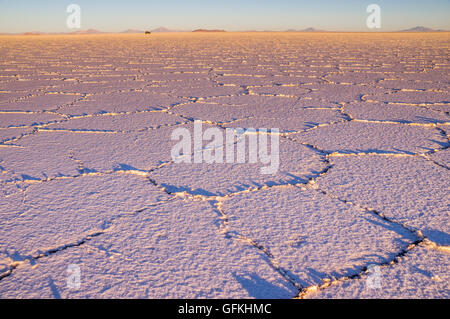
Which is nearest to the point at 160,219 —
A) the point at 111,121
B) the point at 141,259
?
the point at 141,259

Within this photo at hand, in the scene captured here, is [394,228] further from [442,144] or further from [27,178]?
[27,178]

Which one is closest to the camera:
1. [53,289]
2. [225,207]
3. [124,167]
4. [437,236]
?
[53,289]

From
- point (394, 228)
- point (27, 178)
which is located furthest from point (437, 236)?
point (27, 178)

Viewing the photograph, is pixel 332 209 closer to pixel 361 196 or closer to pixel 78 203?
pixel 361 196

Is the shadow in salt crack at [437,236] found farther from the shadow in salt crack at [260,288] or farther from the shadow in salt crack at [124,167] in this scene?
the shadow in salt crack at [124,167]

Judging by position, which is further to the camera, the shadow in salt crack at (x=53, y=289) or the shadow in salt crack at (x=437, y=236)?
the shadow in salt crack at (x=437, y=236)

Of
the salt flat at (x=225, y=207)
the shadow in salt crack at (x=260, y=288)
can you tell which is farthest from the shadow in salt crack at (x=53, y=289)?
the shadow in salt crack at (x=260, y=288)

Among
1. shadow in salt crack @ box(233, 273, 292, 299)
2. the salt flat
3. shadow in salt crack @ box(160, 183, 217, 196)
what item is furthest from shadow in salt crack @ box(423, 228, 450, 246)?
shadow in salt crack @ box(160, 183, 217, 196)

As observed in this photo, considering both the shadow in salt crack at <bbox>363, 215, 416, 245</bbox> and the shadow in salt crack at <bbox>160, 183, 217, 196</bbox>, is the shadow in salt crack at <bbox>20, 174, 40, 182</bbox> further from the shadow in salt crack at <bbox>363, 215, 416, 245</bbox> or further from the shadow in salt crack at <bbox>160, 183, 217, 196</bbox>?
the shadow in salt crack at <bbox>363, 215, 416, 245</bbox>

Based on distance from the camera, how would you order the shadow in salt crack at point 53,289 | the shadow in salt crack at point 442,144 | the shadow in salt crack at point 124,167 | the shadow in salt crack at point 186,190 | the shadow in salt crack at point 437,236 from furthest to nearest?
the shadow in salt crack at point 442,144 → the shadow in salt crack at point 124,167 → the shadow in salt crack at point 186,190 → the shadow in salt crack at point 437,236 → the shadow in salt crack at point 53,289
